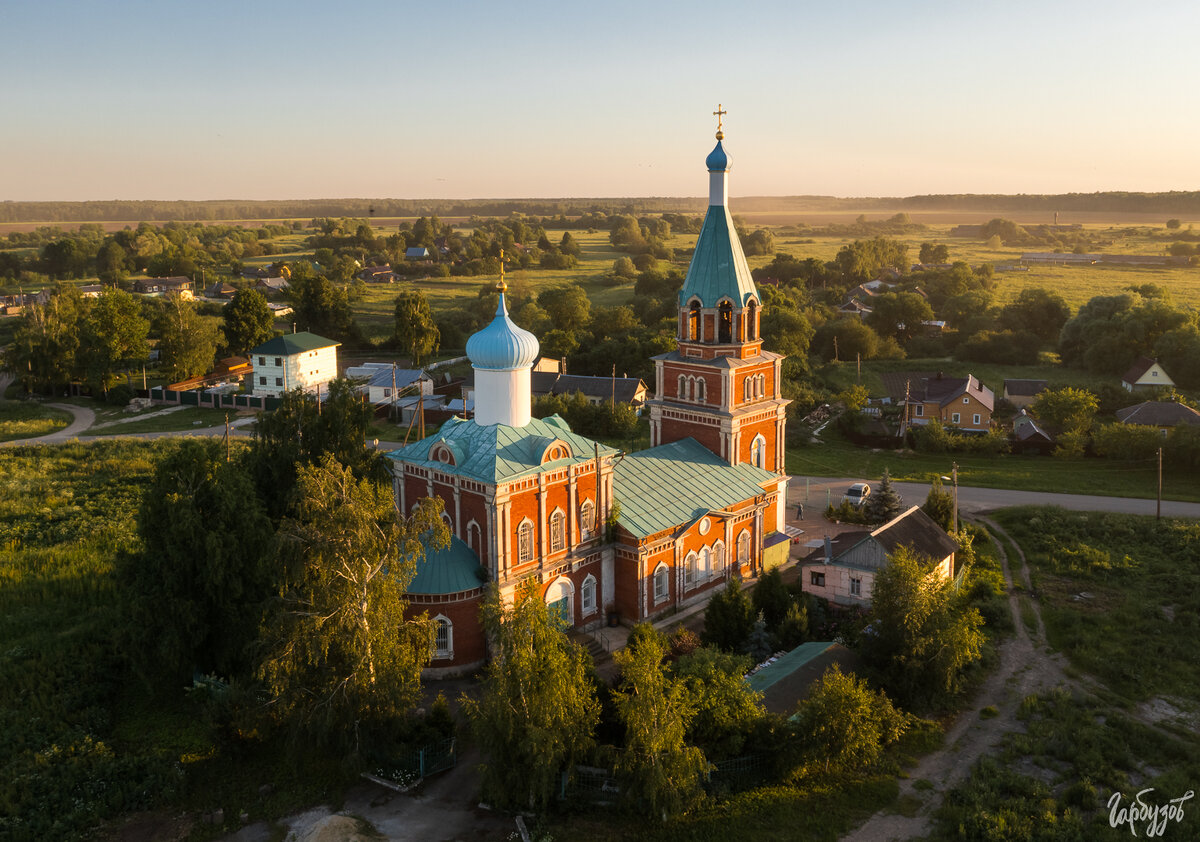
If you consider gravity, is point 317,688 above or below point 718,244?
below

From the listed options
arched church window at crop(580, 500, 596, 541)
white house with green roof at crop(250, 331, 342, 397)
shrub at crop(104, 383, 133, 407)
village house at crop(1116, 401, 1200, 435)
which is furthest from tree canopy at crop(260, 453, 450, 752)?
shrub at crop(104, 383, 133, 407)

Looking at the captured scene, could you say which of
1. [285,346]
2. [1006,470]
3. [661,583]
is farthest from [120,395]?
[1006,470]

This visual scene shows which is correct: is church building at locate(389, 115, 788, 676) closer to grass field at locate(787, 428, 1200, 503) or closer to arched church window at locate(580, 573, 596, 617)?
arched church window at locate(580, 573, 596, 617)

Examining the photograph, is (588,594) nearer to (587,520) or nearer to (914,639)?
(587,520)

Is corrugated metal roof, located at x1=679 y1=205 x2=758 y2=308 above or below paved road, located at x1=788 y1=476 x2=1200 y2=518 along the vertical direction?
above

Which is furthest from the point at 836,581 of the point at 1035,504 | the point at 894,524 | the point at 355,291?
the point at 355,291

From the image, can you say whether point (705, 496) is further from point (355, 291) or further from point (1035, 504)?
point (355, 291)
